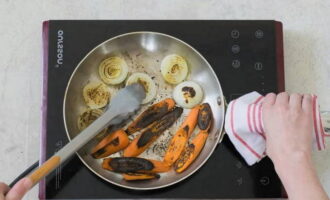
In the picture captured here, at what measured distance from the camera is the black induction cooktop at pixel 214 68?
0.62 meters

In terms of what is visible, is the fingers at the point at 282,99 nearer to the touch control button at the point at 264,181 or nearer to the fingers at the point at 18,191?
the touch control button at the point at 264,181

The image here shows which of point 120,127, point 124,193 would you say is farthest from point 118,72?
point 124,193

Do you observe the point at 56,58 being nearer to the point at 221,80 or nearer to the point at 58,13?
the point at 58,13

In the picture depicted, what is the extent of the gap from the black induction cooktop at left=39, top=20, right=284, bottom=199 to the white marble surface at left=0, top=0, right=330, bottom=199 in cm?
4

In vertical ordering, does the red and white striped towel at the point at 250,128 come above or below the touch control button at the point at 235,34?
below

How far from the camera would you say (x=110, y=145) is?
64 centimetres

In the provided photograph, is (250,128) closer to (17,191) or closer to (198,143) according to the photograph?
(198,143)

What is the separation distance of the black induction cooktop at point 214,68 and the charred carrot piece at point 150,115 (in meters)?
0.09

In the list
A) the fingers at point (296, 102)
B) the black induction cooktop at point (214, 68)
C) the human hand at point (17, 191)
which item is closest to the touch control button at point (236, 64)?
the black induction cooktop at point (214, 68)

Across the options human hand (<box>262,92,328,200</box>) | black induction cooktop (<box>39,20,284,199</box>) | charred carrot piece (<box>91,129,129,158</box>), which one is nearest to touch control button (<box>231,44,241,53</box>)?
black induction cooktop (<box>39,20,284,199</box>)

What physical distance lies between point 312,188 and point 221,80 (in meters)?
0.22

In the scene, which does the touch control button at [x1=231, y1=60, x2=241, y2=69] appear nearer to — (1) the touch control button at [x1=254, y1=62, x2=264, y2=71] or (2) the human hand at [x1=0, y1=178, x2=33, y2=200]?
(1) the touch control button at [x1=254, y1=62, x2=264, y2=71]

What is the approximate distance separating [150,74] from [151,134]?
100mm

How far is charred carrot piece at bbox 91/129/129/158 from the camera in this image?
2.09 feet
